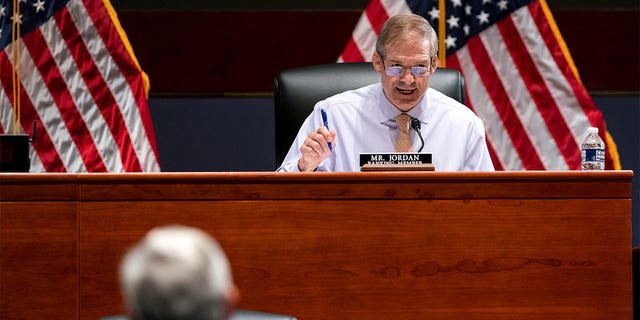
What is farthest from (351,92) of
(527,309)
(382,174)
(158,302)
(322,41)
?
(158,302)

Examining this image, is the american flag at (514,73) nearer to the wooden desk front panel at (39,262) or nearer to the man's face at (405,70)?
the man's face at (405,70)

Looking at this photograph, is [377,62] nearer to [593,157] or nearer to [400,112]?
[400,112]

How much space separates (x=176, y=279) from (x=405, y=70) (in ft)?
6.67

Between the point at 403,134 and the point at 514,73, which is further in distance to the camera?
the point at 514,73

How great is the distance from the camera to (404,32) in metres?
2.64

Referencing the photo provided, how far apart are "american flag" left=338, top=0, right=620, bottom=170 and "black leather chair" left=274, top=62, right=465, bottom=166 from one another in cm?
83

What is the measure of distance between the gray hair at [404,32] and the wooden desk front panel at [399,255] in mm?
797

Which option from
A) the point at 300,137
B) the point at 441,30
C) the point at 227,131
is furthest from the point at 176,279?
the point at 227,131

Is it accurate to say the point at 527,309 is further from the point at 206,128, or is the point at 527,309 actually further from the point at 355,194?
the point at 206,128

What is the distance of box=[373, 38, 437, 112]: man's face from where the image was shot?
2.61 meters

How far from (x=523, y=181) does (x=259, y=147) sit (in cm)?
225

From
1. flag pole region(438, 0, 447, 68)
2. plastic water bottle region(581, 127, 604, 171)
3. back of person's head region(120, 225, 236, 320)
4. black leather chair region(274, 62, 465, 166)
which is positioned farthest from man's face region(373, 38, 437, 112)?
back of person's head region(120, 225, 236, 320)

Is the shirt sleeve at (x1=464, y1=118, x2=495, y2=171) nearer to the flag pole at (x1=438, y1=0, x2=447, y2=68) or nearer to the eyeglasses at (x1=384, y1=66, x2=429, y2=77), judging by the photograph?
the eyeglasses at (x1=384, y1=66, x2=429, y2=77)

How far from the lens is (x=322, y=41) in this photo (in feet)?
13.5
